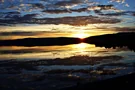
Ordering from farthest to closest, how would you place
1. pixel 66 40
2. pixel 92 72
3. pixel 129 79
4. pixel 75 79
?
pixel 66 40
pixel 92 72
pixel 75 79
pixel 129 79

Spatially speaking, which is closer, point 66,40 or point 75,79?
point 75,79

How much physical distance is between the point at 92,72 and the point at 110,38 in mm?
11048

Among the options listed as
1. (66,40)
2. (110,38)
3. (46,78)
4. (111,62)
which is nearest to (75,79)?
(46,78)

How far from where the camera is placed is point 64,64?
78.6 feet

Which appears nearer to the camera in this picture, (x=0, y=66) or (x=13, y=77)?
(x=13, y=77)

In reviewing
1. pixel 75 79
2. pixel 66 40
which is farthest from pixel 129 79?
pixel 66 40

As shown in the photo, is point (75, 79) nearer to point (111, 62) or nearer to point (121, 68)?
point (121, 68)

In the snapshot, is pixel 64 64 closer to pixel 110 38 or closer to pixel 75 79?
pixel 75 79

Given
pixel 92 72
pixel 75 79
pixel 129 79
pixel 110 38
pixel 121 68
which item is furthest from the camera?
pixel 110 38

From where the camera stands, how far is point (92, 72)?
21.2m

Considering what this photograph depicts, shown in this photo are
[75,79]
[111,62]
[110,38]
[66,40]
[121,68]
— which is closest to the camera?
[75,79]

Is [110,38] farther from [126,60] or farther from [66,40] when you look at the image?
[66,40]

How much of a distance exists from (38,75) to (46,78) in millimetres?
949

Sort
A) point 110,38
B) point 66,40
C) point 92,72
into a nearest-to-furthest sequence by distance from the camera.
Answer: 1. point 92,72
2. point 110,38
3. point 66,40
